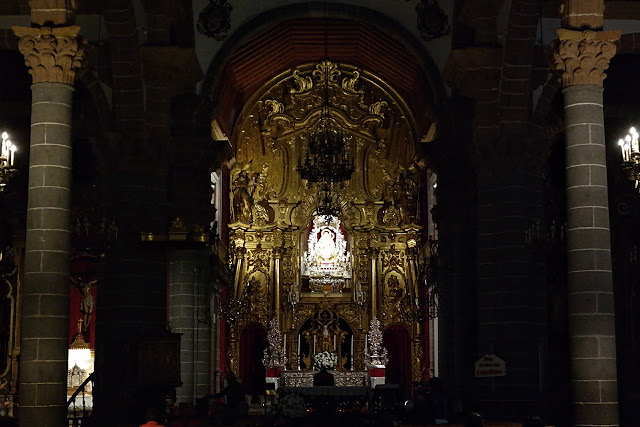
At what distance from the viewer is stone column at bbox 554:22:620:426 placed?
37.7 ft

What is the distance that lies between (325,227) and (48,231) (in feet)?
59.6

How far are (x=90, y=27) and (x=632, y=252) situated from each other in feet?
34.6

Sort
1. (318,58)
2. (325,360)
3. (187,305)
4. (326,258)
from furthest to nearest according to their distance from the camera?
(326,258)
(325,360)
(318,58)
(187,305)

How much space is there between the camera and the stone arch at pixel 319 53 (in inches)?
821

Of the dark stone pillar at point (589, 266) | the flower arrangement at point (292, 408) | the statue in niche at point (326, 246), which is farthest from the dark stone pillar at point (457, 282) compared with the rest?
the statue in niche at point (326, 246)

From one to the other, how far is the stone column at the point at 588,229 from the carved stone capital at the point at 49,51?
575 cm

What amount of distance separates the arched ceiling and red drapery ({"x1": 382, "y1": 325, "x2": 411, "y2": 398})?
595 cm

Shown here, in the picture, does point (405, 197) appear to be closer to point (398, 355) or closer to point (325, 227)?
point (325, 227)

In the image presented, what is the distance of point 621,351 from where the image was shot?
1833 centimetres

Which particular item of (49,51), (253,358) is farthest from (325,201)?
(49,51)

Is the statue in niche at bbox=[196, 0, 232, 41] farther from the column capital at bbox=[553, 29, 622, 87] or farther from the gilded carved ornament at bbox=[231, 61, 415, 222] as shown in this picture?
the column capital at bbox=[553, 29, 622, 87]

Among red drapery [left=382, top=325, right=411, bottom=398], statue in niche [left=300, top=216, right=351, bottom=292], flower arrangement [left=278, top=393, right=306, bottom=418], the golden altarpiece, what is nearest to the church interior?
flower arrangement [left=278, top=393, right=306, bottom=418]

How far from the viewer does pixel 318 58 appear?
89.2 feet

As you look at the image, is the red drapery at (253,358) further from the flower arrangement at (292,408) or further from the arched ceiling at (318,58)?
the flower arrangement at (292,408)
